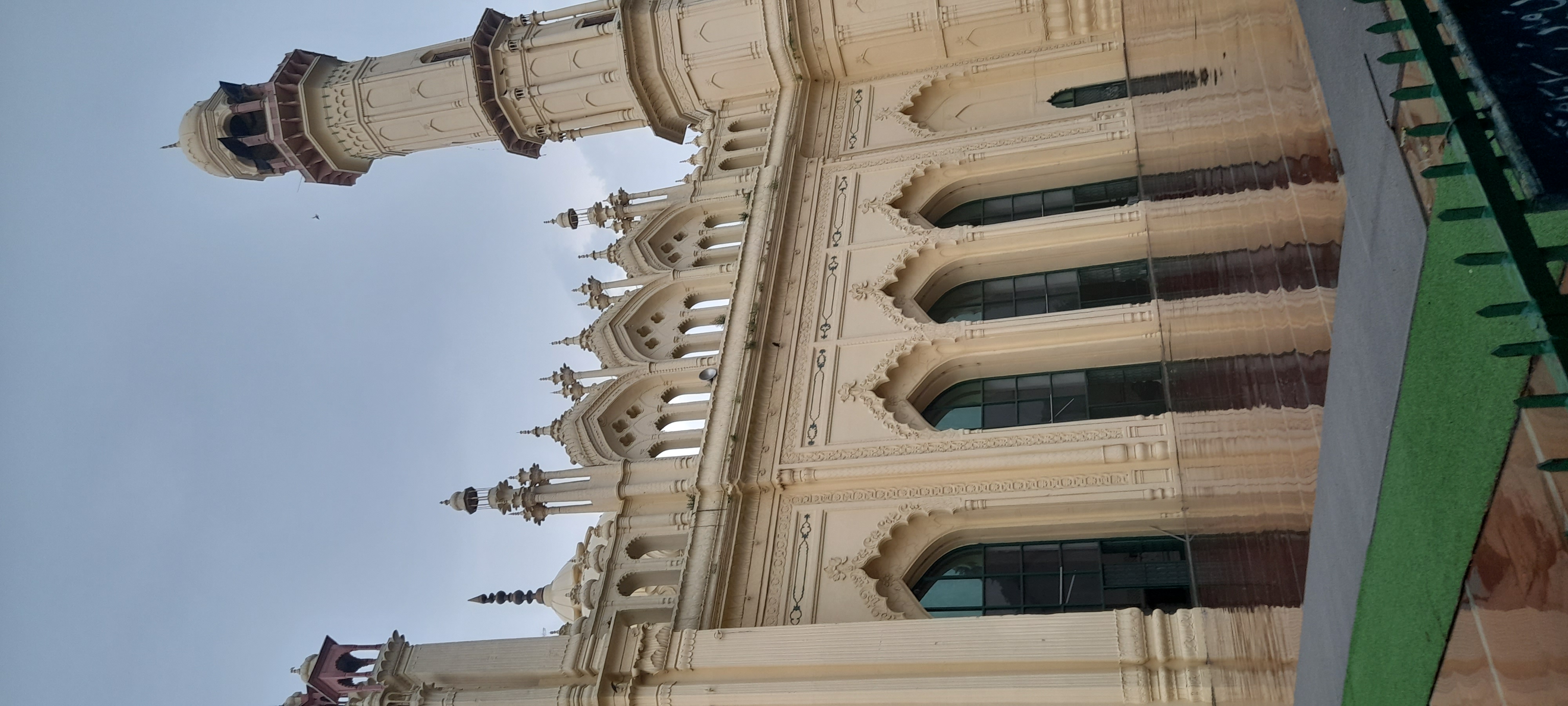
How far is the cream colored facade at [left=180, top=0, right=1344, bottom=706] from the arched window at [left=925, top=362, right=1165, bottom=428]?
0.20 meters

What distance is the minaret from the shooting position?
794 inches

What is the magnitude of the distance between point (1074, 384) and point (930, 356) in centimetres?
175

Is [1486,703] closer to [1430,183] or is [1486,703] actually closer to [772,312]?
[1430,183]

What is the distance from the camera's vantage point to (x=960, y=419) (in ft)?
43.2

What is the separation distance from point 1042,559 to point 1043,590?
371 millimetres

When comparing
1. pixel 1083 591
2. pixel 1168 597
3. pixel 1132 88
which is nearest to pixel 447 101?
pixel 1132 88

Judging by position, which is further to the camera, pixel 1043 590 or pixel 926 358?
pixel 926 358

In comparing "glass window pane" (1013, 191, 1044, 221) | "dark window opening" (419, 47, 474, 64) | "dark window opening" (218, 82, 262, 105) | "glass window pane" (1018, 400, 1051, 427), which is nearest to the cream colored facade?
"glass window pane" (1013, 191, 1044, 221)

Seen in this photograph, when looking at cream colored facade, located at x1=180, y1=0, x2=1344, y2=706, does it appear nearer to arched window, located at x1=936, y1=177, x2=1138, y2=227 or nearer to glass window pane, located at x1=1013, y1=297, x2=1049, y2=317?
arched window, located at x1=936, y1=177, x2=1138, y2=227

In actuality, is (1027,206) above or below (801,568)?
→ above

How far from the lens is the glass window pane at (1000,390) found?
1303cm

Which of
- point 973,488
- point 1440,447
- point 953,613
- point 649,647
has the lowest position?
point 1440,447

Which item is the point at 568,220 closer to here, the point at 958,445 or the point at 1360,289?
the point at 958,445

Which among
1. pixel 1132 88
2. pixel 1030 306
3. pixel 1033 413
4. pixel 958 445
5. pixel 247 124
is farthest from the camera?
pixel 247 124
